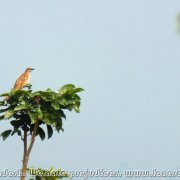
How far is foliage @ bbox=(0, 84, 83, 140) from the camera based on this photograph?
45.2 ft

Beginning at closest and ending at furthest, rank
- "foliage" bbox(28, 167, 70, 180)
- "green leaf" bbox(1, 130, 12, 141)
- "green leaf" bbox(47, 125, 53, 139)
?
1. "foliage" bbox(28, 167, 70, 180)
2. "green leaf" bbox(47, 125, 53, 139)
3. "green leaf" bbox(1, 130, 12, 141)

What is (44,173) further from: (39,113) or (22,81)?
(22,81)

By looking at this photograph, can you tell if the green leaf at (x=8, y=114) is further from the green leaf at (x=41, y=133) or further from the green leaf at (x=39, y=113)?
the green leaf at (x=41, y=133)

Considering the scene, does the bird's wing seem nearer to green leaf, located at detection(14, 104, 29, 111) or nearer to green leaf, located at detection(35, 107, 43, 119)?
green leaf, located at detection(14, 104, 29, 111)

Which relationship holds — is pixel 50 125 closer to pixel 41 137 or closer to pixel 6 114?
pixel 41 137

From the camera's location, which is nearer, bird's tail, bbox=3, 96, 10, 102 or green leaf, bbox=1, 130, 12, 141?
bird's tail, bbox=3, 96, 10, 102

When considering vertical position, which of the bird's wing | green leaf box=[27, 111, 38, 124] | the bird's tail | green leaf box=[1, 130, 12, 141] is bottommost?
green leaf box=[1, 130, 12, 141]

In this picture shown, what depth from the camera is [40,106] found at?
1400cm

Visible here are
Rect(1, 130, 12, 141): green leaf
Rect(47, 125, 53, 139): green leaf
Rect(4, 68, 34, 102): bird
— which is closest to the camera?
Rect(47, 125, 53, 139): green leaf

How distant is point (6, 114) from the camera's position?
13.8m

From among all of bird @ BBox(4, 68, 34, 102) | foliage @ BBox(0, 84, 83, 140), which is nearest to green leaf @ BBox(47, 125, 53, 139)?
foliage @ BBox(0, 84, 83, 140)

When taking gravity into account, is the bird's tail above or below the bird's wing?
below

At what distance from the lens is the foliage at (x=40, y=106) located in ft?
45.2

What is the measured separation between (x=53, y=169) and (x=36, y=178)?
1.62 ft
